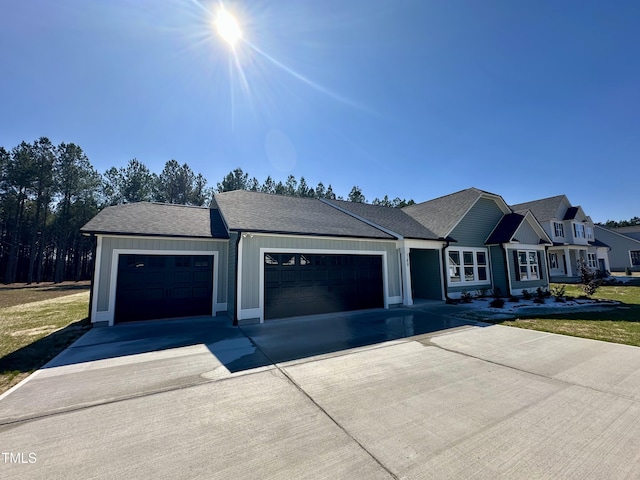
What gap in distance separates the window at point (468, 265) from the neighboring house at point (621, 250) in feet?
108

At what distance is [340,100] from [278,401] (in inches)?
457

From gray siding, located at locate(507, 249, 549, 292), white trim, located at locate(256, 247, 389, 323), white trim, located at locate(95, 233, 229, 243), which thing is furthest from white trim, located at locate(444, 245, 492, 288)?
white trim, located at locate(95, 233, 229, 243)

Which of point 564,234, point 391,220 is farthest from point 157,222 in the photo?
point 564,234

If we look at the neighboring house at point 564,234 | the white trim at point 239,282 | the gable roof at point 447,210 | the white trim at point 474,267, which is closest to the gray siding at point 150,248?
the white trim at point 239,282

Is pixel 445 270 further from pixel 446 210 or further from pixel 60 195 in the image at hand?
pixel 60 195

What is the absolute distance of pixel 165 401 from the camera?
12.4 ft

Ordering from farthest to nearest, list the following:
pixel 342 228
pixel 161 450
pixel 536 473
Result: pixel 342 228 < pixel 161 450 < pixel 536 473

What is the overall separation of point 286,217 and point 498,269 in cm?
1273

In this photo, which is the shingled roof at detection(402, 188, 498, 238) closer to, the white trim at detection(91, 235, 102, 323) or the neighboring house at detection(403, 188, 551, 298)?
the neighboring house at detection(403, 188, 551, 298)

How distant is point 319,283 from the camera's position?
1020 centimetres

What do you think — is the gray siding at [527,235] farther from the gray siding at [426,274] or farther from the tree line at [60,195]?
the tree line at [60,195]

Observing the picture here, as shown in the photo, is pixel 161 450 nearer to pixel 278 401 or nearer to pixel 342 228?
pixel 278 401

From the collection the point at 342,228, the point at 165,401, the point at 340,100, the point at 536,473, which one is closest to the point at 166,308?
the point at 165,401

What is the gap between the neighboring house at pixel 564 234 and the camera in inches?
972
